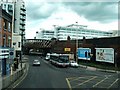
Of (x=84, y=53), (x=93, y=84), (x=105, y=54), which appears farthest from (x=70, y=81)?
→ (x=84, y=53)

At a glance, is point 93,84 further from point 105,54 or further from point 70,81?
point 105,54

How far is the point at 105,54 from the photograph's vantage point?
70.6 meters

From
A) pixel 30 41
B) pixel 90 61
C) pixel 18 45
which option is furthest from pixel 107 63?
pixel 30 41

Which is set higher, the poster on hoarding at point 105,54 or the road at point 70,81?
the poster on hoarding at point 105,54

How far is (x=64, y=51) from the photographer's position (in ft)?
344

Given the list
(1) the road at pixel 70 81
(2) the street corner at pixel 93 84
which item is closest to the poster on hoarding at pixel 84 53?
(1) the road at pixel 70 81

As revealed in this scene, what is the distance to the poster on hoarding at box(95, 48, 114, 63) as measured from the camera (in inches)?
2660

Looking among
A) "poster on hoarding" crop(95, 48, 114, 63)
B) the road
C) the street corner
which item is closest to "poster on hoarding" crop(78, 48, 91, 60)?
"poster on hoarding" crop(95, 48, 114, 63)

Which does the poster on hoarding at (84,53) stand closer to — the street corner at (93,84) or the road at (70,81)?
the road at (70,81)

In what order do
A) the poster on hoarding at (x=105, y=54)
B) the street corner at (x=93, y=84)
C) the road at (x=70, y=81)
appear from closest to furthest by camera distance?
the street corner at (x=93, y=84) < the road at (x=70, y=81) < the poster on hoarding at (x=105, y=54)

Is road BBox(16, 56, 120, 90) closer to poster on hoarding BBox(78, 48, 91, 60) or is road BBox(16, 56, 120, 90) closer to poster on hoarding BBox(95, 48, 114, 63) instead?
poster on hoarding BBox(95, 48, 114, 63)

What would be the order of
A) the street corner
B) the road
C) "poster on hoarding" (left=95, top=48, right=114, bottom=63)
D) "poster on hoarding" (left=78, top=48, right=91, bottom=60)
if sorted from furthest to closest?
"poster on hoarding" (left=78, top=48, right=91, bottom=60) < "poster on hoarding" (left=95, top=48, right=114, bottom=63) < the road < the street corner

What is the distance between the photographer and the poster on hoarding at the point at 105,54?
222ft

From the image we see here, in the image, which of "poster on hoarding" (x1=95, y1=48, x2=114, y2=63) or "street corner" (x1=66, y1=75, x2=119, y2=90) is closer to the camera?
"street corner" (x1=66, y1=75, x2=119, y2=90)
